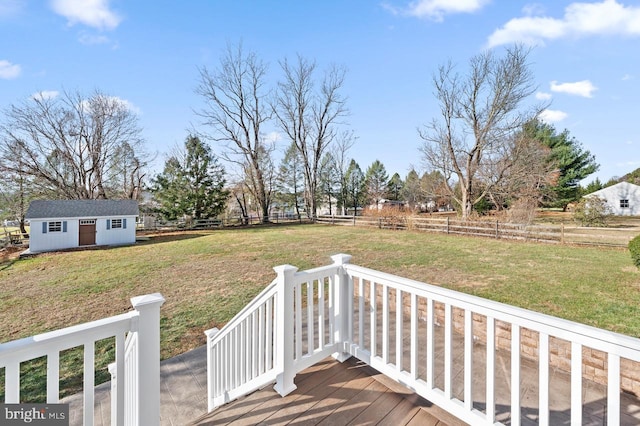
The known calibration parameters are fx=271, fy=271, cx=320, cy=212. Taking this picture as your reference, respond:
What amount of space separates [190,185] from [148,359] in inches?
839

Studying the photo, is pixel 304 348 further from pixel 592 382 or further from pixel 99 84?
pixel 99 84

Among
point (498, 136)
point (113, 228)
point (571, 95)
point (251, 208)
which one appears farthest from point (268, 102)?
point (571, 95)

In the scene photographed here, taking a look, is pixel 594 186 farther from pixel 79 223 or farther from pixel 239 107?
pixel 79 223

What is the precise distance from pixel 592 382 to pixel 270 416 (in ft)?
9.14

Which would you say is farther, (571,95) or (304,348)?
(571,95)

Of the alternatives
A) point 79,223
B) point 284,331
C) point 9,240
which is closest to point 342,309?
point 284,331

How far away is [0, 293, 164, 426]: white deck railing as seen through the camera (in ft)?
3.64

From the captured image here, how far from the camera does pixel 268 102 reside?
23.1 meters

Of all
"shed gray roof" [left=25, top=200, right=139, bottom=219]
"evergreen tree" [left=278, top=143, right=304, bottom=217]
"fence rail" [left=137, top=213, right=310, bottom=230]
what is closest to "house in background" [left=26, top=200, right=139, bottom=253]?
"shed gray roof" [left=25, top=200, right=139, bottom=219]

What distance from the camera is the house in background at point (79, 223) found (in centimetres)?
1288

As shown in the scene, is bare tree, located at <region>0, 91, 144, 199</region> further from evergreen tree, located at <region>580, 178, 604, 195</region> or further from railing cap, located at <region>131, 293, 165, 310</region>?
evergreen tree, located at <region>580, 178, 604, 195</region>

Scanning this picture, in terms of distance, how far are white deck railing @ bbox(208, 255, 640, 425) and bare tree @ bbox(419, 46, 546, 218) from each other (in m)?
15.2

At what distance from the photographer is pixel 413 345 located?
2012 millimetres

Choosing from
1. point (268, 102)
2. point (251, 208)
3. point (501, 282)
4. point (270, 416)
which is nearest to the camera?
point (270, 416)
